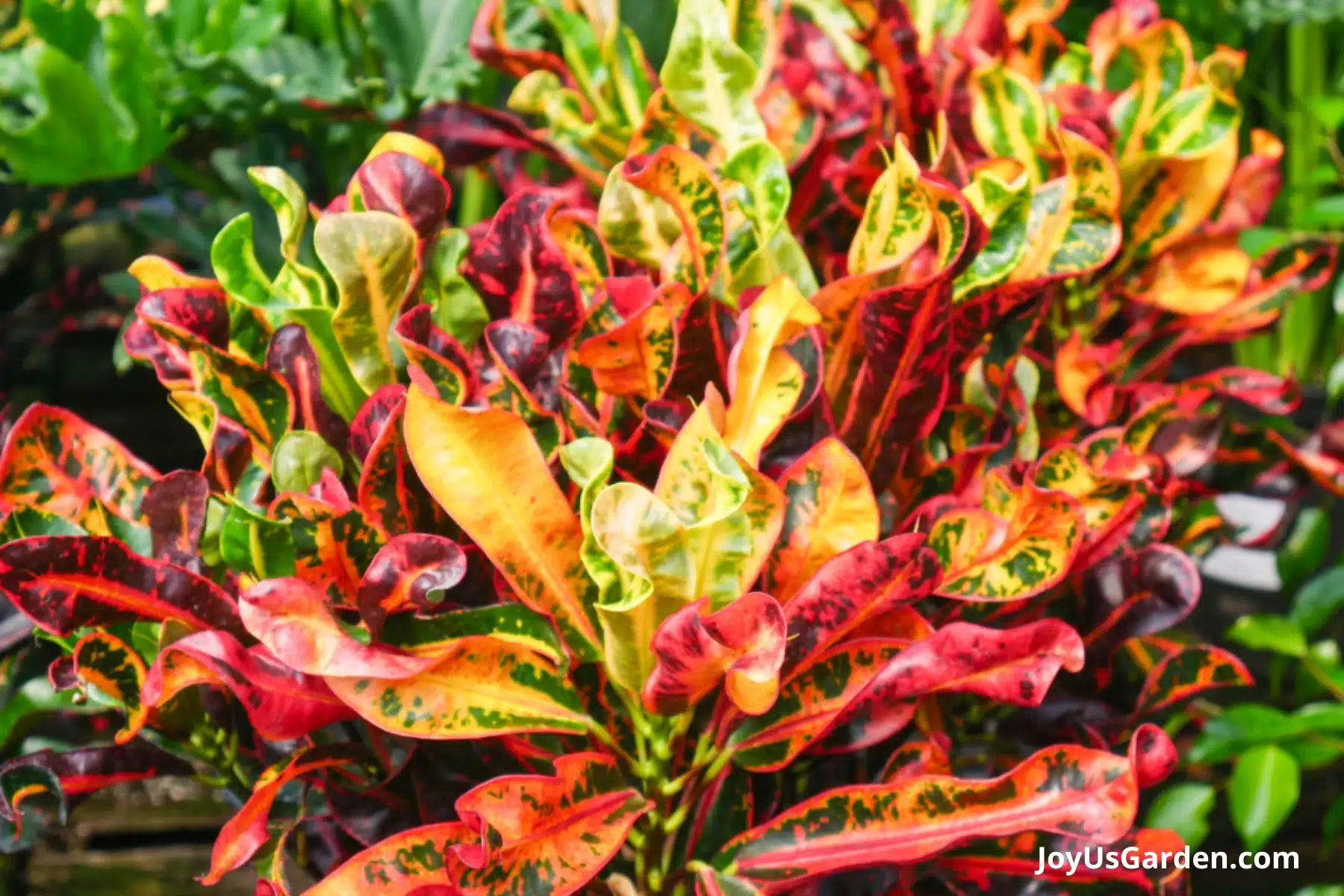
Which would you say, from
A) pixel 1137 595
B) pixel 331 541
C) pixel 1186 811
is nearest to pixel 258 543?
pixel 331 541

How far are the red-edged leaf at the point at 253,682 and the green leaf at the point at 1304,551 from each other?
2.10ft

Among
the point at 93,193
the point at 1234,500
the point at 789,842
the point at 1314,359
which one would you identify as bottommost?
the point at 1314,359

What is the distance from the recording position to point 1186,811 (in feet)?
2.30

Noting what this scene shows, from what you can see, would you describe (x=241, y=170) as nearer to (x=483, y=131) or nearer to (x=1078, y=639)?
(x=483, y=131)

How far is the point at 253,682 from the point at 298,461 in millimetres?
80

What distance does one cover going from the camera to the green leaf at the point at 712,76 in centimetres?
47

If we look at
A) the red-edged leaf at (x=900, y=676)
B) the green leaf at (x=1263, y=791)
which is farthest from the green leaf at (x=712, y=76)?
the green leaf at (x=1263, y=791)

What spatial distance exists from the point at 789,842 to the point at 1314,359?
1.04m

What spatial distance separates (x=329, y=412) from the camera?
44cm

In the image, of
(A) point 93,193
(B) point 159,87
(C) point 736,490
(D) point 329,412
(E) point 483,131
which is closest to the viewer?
(C) point 736,490

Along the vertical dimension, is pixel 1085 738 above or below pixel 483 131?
below

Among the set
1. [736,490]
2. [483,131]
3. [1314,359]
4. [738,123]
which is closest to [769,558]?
[736,490]

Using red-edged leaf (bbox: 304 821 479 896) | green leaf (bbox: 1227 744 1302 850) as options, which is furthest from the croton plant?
green leaf (bbox: 1227 744 1302 850)

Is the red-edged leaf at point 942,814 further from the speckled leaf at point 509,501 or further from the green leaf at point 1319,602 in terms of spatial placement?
the green leaf at point 1319,602
